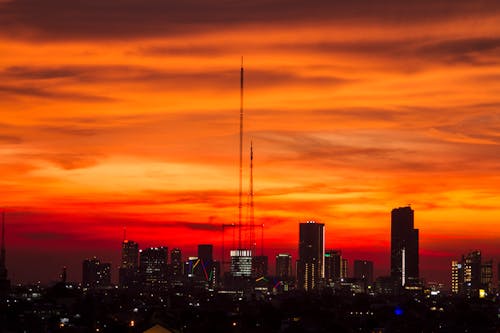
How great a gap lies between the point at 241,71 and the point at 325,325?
41.7 metres

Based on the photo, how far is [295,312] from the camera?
387 feet

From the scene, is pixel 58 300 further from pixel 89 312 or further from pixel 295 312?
pixel 295 312

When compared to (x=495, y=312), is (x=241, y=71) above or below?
above

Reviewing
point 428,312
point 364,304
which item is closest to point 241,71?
point 428,312

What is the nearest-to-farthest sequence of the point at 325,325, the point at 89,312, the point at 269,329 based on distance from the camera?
the point at 269,329, the point at 325,325, the point at 89,312

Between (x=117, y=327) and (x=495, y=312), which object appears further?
(x=495, y=312)

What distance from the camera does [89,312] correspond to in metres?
115

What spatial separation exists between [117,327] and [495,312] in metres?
66.0

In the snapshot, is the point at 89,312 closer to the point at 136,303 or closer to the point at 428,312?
the point at 136,303

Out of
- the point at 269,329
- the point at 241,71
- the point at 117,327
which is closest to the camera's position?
the point at 241,71

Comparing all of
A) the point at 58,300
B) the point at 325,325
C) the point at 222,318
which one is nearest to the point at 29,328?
the point at 222,318

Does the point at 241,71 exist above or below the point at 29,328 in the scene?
above

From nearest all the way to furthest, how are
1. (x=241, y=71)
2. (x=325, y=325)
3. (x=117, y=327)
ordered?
(x=241, y=71) → (x=117, y=327) → (x=325, y=325)

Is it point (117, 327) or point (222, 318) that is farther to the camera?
point (222, 318)
